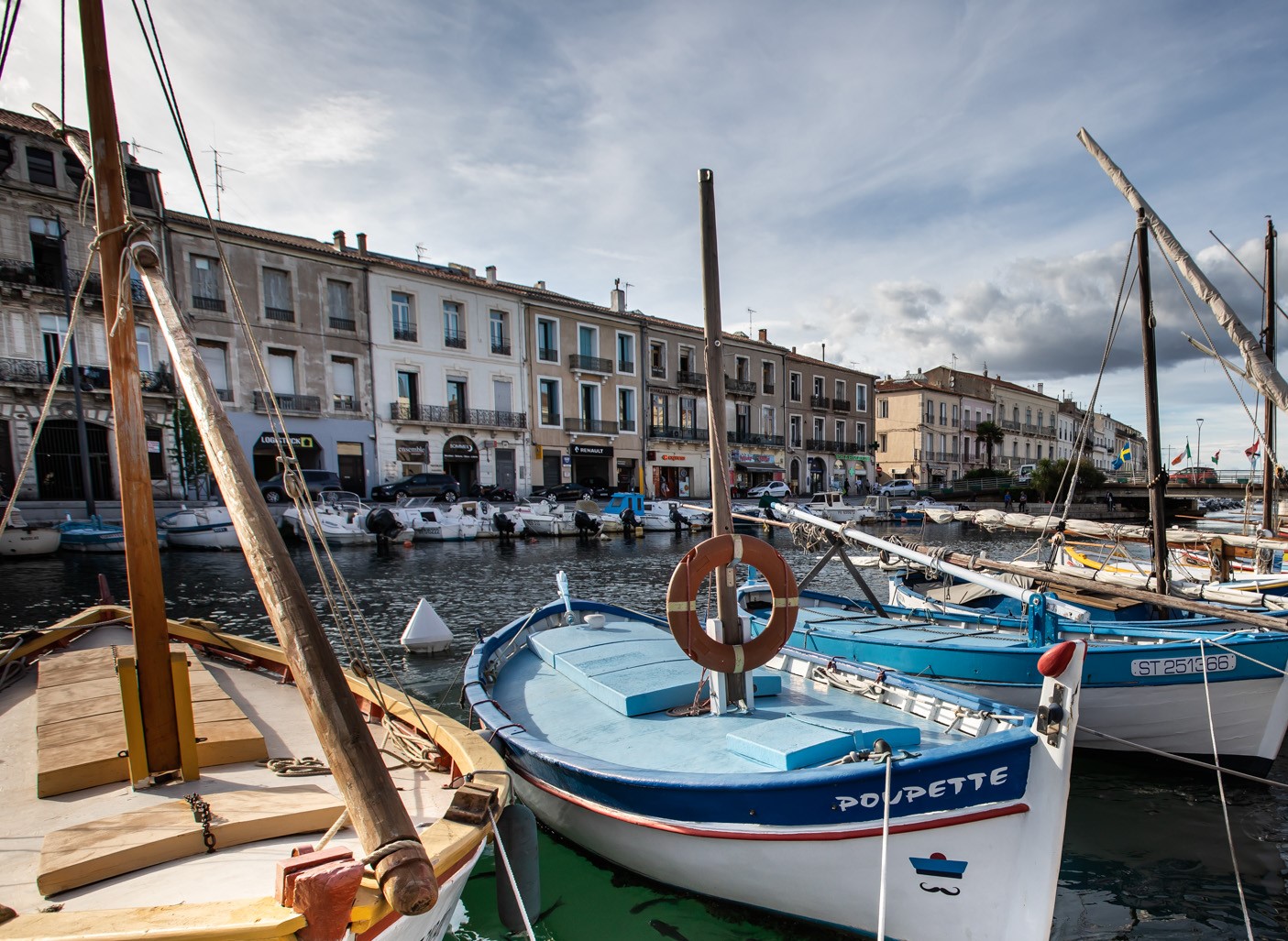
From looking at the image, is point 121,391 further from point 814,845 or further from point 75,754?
point 814,845

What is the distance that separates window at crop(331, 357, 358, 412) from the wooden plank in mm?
32025

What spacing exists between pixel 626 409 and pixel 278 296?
775 inches

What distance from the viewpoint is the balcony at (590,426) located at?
40031 millimetres

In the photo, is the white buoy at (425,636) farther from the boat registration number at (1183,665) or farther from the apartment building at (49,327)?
the apartment building at (49,327)

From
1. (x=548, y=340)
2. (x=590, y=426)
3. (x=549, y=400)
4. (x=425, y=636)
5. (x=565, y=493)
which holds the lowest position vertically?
(x=425, y=636)

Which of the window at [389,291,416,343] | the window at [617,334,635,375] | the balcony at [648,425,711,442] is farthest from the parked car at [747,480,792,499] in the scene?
the window at [389,291,416,343]

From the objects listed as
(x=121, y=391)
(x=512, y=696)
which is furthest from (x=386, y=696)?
(x=121, y=391)

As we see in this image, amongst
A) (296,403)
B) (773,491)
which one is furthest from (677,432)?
(296,403)

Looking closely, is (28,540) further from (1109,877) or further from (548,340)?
(1109,877)

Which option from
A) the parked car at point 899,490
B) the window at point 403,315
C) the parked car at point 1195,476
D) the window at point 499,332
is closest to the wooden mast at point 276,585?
the window at point 403,315

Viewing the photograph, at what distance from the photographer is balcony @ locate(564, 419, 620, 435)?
4003 centimetres

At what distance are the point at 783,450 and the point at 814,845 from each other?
156ft

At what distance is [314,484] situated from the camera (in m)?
29.4

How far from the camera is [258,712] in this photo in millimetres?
5062
